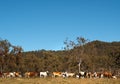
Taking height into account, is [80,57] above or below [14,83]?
above

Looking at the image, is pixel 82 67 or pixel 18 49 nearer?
pixel 18 49

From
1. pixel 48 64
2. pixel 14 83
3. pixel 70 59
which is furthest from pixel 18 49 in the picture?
pixel 14 83

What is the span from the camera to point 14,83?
30.6m

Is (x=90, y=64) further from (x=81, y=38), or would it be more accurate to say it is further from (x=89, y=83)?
(x=89, y=83)

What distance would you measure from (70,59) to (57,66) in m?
23.2

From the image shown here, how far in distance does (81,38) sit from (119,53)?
17.6 m

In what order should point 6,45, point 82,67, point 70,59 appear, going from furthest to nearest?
point 82,67
point 70,59
point 6,45

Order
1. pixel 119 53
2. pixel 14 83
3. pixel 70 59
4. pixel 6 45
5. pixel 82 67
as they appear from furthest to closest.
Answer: pixel 82 67 < pixel 119 53 < pixel 70 59 < pixel 6 45 < pixel 14 83

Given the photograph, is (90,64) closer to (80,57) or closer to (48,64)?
(48,64)

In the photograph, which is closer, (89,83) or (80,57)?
(89,83)

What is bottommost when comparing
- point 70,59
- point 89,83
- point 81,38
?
point 89,83

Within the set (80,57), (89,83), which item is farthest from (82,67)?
(89,83)

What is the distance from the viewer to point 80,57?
72938mm

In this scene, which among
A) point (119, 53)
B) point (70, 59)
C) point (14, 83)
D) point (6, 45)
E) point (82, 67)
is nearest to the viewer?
point (14, 83)
